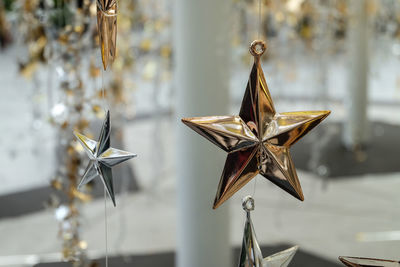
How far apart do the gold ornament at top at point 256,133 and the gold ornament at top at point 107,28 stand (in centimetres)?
14

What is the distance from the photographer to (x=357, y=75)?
4.32 m

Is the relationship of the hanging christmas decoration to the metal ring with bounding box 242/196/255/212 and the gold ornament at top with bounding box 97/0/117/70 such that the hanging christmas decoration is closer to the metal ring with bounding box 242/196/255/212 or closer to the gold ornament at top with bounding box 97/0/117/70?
the metal ring with bounding box 242/196/255/212

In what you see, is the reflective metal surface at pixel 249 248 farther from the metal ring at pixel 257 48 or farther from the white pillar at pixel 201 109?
the white pillar at pixel 201 109

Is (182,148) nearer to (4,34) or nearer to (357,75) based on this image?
(357,75)

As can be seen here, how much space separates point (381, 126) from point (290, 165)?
501 centimetres

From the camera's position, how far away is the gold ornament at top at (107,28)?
2.10ft

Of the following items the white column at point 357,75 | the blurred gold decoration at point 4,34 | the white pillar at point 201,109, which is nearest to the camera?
the white pillar at point 201,109

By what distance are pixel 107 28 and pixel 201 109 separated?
1097mm

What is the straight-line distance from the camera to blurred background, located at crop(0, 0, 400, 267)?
1.74 m

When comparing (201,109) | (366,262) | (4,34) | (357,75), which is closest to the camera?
(366,262)

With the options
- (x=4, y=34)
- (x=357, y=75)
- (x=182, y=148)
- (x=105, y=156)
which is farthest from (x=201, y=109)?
(x=4, y=34)

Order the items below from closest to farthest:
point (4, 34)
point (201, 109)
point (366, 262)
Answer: point (366, 262) → point (201, 109) → point (4, 34)

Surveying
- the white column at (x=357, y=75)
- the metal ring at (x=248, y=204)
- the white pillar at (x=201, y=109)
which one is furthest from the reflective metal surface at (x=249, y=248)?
the white column at (x=357, y=75)

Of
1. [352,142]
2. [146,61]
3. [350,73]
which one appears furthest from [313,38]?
[146,61]
